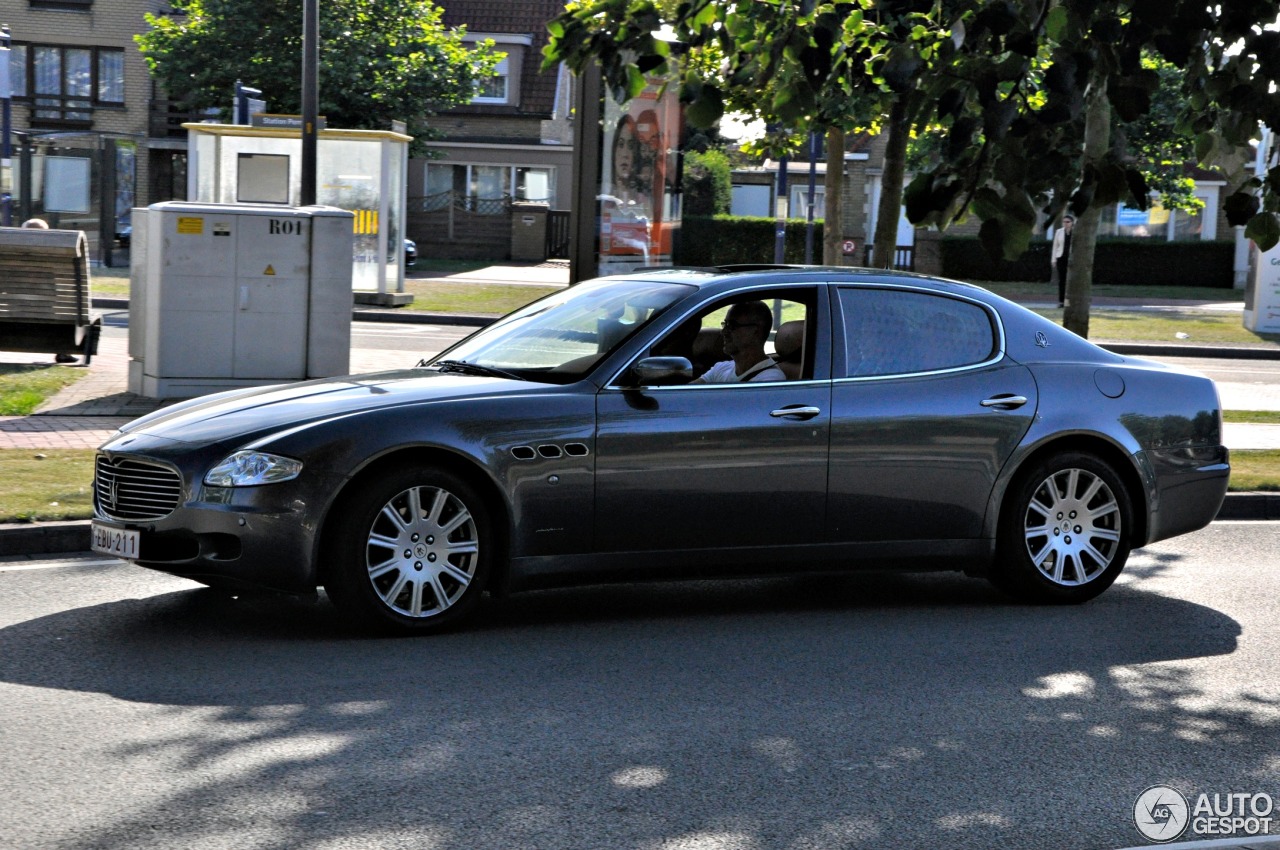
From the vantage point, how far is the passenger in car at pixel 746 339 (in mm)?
7402

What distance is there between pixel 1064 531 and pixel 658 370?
225 centimetres

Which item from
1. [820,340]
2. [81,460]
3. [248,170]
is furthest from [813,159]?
[820,340]

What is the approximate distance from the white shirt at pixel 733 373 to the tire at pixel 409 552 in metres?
1.21

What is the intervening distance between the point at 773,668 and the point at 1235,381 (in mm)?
16099

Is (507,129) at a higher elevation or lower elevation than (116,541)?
higher

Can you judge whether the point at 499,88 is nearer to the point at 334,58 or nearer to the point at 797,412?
the point at 334,58

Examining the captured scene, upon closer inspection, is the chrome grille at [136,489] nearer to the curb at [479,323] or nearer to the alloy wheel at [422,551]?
the alloy wheel at [422,551]

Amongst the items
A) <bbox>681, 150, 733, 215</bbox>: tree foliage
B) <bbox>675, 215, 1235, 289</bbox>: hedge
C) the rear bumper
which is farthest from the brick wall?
the rear bumper

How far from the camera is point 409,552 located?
→ 256 inches

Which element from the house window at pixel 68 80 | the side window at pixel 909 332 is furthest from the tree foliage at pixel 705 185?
the side window at pixel 909 332

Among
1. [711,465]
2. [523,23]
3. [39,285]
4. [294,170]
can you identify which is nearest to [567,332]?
[711,465]

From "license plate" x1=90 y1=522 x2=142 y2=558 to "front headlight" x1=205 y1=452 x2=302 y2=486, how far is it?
42cm

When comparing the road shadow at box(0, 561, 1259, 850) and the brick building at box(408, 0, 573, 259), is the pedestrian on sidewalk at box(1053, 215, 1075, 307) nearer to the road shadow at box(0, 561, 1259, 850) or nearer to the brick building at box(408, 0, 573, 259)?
the brick building at box(408, 0, 573, 259)

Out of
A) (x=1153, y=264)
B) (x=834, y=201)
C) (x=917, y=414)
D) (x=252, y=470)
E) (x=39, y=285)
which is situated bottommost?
(x=252, y=470)
